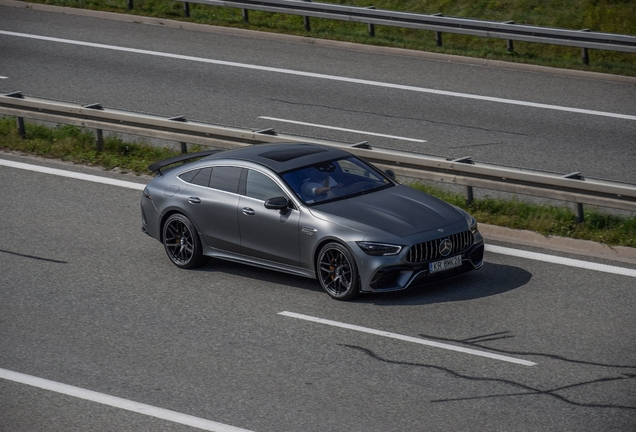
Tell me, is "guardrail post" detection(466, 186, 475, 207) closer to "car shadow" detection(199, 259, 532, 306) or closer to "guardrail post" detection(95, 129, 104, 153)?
"car shadow" detection(199, 259, 532, 306)

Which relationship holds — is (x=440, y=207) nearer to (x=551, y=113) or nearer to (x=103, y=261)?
(x=103, y=261)

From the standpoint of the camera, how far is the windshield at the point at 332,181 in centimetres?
1145

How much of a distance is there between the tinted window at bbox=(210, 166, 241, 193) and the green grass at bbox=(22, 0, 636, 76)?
418 inches

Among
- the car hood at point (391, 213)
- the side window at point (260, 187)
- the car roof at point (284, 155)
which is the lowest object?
the car hood at point (391, 213)

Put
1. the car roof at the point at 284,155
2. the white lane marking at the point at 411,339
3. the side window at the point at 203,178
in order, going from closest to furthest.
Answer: the white lane marking at the point at 411,339, the car roof at the point at 284,155, the side window at the point at 203,178

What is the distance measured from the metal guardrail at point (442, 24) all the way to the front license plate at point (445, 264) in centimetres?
1081

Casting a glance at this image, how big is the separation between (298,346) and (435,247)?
1.97 metres

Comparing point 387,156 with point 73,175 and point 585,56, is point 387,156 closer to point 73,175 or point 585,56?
point 73,175

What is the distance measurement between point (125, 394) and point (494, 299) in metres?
4.04

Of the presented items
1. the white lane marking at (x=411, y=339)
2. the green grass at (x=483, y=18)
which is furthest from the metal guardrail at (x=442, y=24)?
the white lane marking at (x=411, y=339)

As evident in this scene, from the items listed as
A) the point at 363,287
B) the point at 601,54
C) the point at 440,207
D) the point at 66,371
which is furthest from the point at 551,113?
the point at 66,371

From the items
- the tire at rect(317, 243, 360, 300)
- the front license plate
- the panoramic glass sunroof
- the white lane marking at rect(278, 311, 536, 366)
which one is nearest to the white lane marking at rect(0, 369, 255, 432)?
the white lane marking at rect(278, 311, 536, 366)

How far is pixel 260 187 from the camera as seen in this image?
38.3ft

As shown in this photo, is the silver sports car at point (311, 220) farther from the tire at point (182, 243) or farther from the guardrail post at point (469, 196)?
the guardrail post at point (469, 196)
